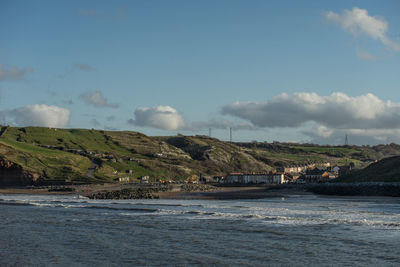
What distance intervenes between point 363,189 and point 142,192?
50106 mm

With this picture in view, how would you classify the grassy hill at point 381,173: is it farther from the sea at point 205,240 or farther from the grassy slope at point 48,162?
the grassy slope at point 48,162

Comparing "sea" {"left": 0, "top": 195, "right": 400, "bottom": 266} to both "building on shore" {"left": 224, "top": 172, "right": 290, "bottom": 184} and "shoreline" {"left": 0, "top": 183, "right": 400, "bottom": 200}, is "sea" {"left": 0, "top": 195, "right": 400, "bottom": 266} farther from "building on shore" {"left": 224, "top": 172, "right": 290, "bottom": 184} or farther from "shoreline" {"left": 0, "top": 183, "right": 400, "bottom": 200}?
"building on shore" {"left": 224, "top": 172, "right": 290, "bottom": 184}

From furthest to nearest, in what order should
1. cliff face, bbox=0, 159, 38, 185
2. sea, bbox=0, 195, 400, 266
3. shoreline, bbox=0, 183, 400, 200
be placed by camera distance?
cliff face, bbox=0, 159, 38, 185, shoreline, bbox=0, 183, 400, 200, sea, bbox=0, 195, 400, 266

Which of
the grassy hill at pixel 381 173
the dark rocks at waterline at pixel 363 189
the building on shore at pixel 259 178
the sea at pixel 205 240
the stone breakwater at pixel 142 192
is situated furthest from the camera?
the building on shore at pixel 259 178

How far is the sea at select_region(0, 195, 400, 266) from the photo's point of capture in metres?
26.2

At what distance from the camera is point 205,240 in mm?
32938

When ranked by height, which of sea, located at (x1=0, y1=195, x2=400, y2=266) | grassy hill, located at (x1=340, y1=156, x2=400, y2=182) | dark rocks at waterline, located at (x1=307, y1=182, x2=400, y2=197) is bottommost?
sea, located at (x1=0, y1=195, x2=400, y2=266)

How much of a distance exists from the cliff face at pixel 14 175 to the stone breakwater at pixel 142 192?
4258 centimetres

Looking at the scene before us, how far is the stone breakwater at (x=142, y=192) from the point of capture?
9225cm

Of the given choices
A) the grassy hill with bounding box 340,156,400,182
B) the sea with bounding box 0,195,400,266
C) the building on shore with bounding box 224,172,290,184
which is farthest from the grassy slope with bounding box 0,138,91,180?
the sea with bounding box 0,195,400,266

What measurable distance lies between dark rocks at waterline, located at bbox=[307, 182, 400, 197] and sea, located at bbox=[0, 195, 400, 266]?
41.7 meters

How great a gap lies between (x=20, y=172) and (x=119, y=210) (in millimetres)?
97539

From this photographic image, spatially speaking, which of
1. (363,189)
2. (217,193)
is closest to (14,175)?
(217,193)

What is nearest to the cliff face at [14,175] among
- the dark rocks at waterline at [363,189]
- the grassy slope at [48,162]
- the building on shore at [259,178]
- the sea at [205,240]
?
the grassy slope at [48,162]
